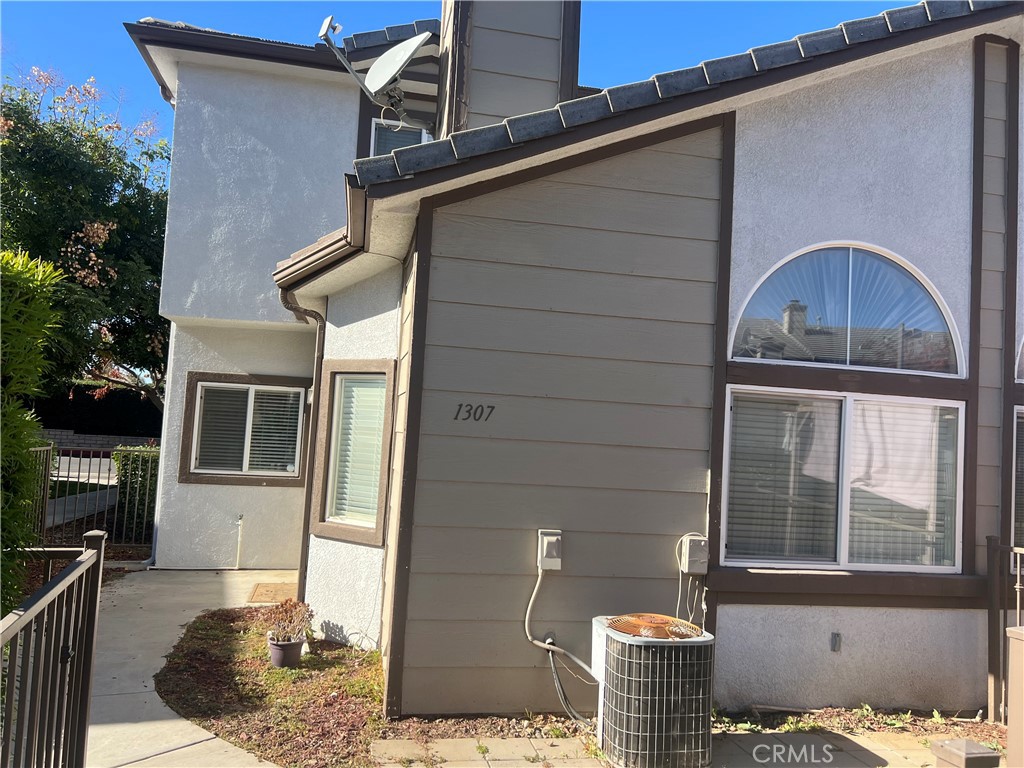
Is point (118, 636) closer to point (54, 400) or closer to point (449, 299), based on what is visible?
point (449, 299)

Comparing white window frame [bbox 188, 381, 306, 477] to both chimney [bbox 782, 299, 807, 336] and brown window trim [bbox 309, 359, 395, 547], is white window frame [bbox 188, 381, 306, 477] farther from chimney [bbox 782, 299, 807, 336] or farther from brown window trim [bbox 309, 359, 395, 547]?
chimney [bbox 782, 299, 807, 336]

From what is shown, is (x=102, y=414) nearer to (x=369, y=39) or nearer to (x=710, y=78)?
(x=369, y=39)

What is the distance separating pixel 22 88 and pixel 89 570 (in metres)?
12.8

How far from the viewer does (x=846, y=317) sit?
4.90 m

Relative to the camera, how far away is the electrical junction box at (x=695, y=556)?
4.38m

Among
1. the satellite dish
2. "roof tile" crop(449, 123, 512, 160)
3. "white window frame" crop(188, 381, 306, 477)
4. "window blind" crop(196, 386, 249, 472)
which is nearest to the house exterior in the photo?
"roof tile" crop(449, 123, 512, 160)

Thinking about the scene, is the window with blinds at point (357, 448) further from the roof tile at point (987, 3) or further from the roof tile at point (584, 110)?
the roof tile at point (987, 3)

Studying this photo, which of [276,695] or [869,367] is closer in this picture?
[276,695]

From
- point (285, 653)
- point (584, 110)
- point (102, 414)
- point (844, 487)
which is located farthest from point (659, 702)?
point (102, 414)

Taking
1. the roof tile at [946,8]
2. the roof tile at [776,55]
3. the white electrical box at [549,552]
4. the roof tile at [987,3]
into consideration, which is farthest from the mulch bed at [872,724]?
the roof tile at [987,3]

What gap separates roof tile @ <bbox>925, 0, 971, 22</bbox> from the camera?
15.3 feet

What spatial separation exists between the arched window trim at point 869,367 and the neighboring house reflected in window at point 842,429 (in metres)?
0.01

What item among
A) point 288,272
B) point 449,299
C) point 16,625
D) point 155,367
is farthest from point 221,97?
point 155,367

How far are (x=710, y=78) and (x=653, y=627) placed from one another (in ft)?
10.9
